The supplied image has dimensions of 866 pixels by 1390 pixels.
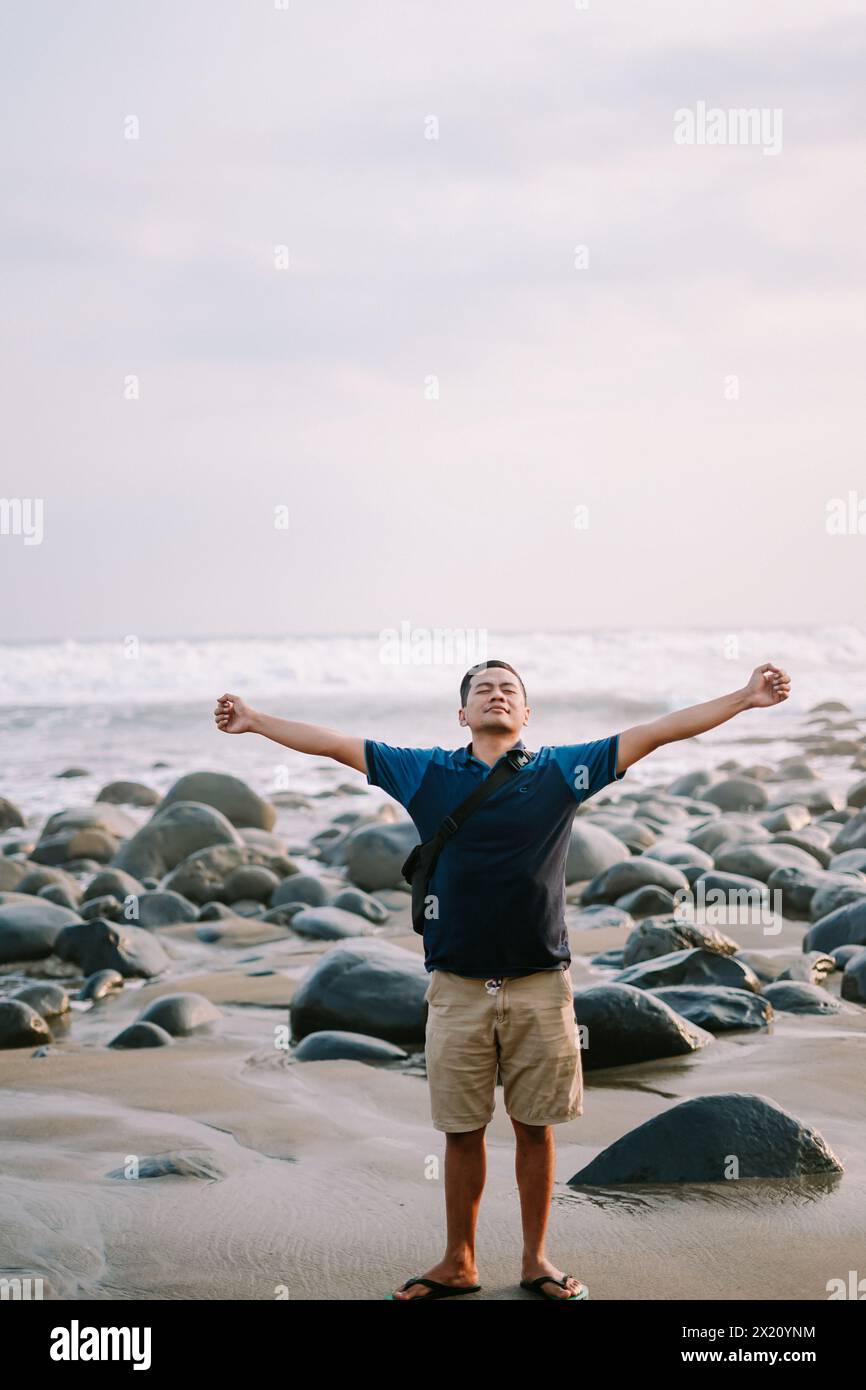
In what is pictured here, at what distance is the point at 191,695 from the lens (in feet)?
118

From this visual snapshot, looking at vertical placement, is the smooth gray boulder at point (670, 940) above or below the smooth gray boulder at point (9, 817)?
above

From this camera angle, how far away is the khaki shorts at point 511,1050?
383 centimetres

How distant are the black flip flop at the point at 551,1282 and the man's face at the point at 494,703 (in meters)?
1.62

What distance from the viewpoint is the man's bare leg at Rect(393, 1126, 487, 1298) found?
384 cm

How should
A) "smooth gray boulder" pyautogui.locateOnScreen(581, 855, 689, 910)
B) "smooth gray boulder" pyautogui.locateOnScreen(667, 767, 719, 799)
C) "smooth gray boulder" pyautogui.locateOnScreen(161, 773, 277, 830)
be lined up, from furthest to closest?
1. "smooth gray boulder" pyautogui.locateOnScreen(667, 767, 719, 799)
2. "smooth gray boulder" pyautogui.locateOnScreen(161, 773, 277, 830)
3. "smooth gray boulder" pyautogui.locateOnScreen(581, 855, 689, 910)

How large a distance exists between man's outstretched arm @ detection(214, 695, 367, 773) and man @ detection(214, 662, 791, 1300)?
0.17 metres

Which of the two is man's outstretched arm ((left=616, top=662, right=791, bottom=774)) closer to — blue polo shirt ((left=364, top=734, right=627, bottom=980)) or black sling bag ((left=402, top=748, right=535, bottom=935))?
blue polo shirt ((left=364, top=734, right=627, bottom=980))

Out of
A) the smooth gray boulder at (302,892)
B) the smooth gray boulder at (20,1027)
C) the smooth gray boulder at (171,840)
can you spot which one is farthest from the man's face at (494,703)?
the smooth gray boulder at (171,840)

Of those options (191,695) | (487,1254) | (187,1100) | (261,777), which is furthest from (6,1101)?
(191,695)

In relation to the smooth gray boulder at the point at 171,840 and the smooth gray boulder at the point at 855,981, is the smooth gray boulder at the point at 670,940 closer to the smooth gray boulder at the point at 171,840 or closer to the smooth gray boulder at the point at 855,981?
the smooth gray boulder at the point at 855,981

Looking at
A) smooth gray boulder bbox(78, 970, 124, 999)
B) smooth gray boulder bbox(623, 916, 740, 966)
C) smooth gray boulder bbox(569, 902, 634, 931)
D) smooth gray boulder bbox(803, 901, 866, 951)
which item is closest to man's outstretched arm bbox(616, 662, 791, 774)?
smooth gray boulder bbox(623, 916, 740, 966)

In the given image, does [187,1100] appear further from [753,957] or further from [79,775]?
[79,775]

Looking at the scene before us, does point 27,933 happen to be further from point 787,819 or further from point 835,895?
point 787,819

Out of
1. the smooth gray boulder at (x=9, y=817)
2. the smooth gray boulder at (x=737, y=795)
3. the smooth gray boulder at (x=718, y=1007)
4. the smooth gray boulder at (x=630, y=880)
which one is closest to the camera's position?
the smooth gray boulder at (x=718, y=1007)
